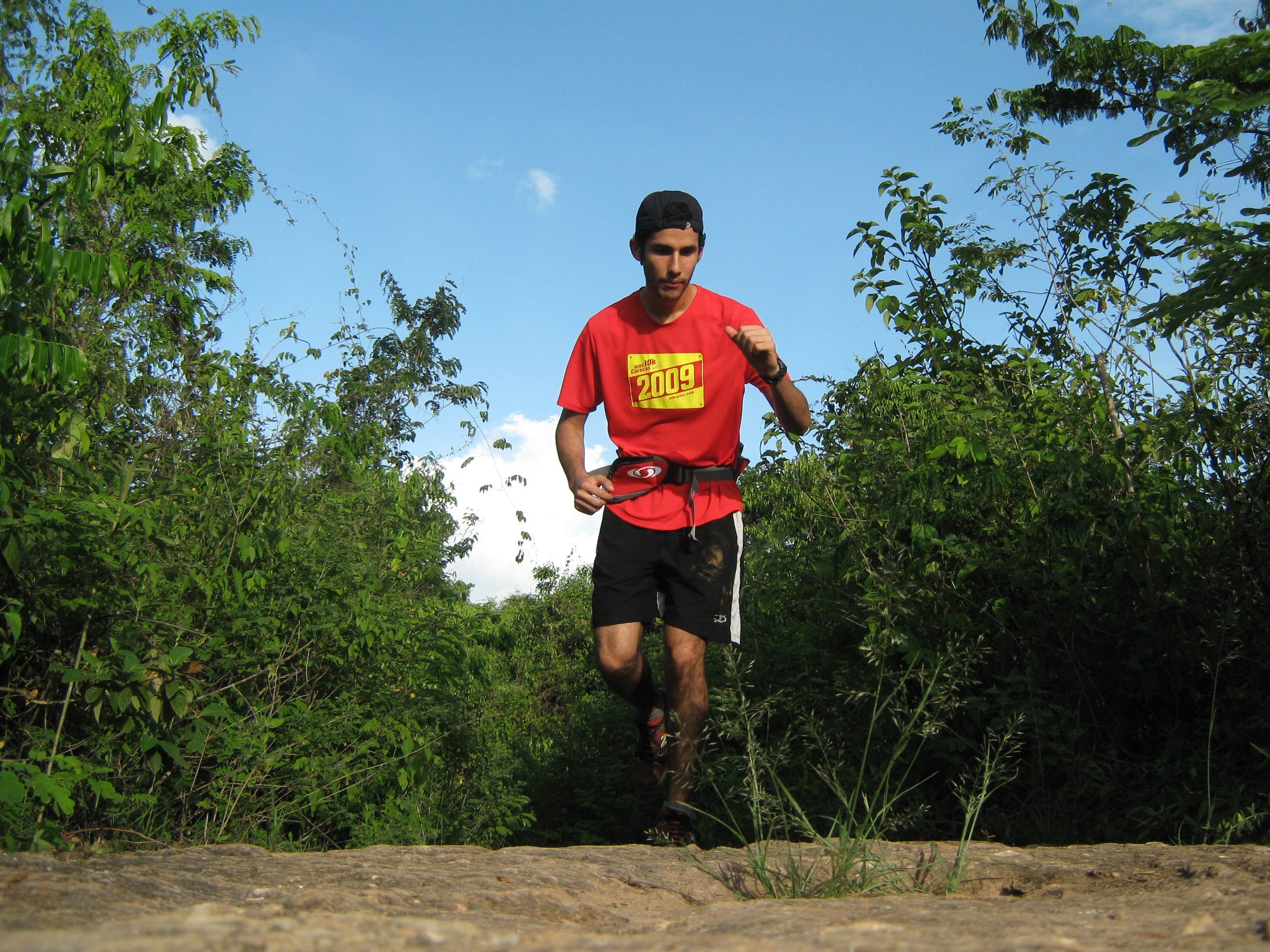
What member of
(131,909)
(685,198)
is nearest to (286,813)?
(131,909)

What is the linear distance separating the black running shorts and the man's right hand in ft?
0.35

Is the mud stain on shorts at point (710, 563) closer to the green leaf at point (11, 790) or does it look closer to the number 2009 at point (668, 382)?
the number 2009 at point (668, 382)

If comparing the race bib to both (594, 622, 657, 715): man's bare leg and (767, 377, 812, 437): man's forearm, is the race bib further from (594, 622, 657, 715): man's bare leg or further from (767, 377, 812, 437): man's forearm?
(594, 622, 657, 715): man's bare leg

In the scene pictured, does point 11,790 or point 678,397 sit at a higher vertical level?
point 678,397

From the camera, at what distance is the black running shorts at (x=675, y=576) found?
3.56 m

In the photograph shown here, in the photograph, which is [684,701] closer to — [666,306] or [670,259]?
[666,306]

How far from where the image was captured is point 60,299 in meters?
4.01

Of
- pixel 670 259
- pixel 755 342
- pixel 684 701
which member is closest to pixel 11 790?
pixel 684 701

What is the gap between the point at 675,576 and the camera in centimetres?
361

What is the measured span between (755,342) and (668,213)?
651 millimetres

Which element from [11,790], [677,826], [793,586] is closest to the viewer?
[11,790]

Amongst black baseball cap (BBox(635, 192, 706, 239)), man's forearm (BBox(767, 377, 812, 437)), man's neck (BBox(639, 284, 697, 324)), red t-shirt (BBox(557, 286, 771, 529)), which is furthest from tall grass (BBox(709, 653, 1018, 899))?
black baseball cap (BBox(635, 192, 706, 239))

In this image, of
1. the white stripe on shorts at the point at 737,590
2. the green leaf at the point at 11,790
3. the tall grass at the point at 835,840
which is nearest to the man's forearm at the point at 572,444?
the white stripe on shorts at the point at 737,590

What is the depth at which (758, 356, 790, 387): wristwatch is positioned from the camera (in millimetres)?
3568
